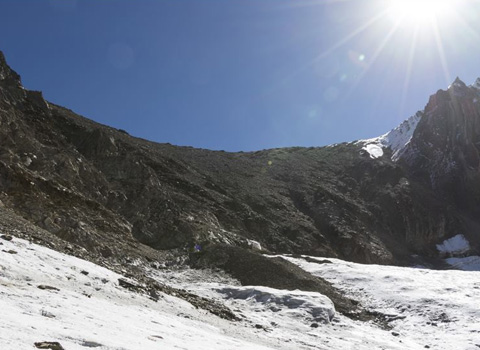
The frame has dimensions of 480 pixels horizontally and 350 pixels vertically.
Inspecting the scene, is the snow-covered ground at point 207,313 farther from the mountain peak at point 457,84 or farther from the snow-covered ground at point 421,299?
the mountain peak at point 457,84

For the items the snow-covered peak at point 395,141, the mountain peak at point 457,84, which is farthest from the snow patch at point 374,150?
the mountain peak at point 457,84

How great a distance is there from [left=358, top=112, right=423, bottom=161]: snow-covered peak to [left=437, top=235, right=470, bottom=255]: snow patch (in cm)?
3262

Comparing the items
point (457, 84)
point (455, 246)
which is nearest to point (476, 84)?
point (457, 84)

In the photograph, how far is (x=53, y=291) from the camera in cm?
1067

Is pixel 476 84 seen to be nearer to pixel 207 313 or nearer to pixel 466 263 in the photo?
pixel 466 263

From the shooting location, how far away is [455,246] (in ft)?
245

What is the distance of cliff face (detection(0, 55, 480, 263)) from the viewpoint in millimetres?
31812

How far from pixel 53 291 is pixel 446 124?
116764 mm

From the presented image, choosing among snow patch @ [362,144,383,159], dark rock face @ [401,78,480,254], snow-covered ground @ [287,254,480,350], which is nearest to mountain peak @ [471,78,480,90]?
dark rock face @ [401,78,480,254]

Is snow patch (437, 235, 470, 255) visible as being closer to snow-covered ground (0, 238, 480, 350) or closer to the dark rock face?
the dark rock face

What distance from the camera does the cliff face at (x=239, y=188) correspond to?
31812mm

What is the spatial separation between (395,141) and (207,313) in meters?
121

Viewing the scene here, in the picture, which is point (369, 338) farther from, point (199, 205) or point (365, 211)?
point (365, 211)

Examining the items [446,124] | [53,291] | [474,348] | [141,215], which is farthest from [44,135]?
[446,124]
